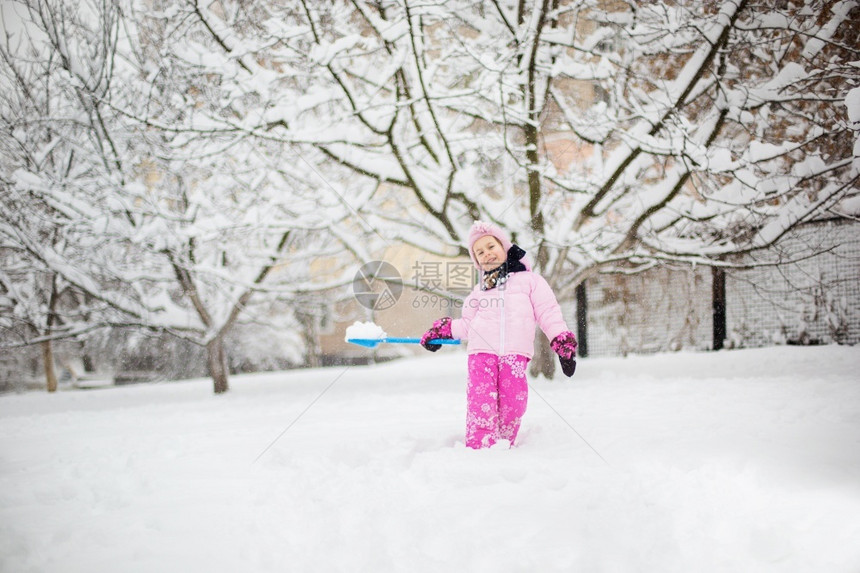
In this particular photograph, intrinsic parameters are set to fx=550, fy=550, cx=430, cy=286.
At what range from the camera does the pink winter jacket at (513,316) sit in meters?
2.85

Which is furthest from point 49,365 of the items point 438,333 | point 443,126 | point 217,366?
point 438,333

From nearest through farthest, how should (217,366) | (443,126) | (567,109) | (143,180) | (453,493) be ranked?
(453,493)
(443,126)
(567,109)
(217,366)
(143,180)

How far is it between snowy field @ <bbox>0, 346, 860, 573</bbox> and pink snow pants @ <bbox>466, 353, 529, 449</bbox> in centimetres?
16

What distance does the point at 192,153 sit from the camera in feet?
18.7

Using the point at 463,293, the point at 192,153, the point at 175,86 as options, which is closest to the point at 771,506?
the point at 463,293

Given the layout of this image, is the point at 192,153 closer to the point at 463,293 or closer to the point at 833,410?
the point at 463,293

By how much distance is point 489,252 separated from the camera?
117 inches

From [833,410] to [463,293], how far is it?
3507 mm

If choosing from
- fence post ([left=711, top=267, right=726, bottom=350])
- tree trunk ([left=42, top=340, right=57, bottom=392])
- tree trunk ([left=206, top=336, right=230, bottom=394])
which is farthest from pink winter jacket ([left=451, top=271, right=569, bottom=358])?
tree trunk ([left=42, top=340, right=57, bottom=392])

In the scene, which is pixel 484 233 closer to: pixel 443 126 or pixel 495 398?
pixel 495 398

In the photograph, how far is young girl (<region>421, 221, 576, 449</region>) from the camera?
111 inches

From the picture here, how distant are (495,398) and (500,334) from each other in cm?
33

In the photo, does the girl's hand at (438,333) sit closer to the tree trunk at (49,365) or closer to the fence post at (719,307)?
the fence post at (719,307)

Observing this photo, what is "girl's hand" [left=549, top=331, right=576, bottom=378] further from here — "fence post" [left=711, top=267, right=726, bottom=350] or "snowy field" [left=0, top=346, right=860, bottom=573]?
"fence post" [left=711, top=267, right=726, bottom=350]
